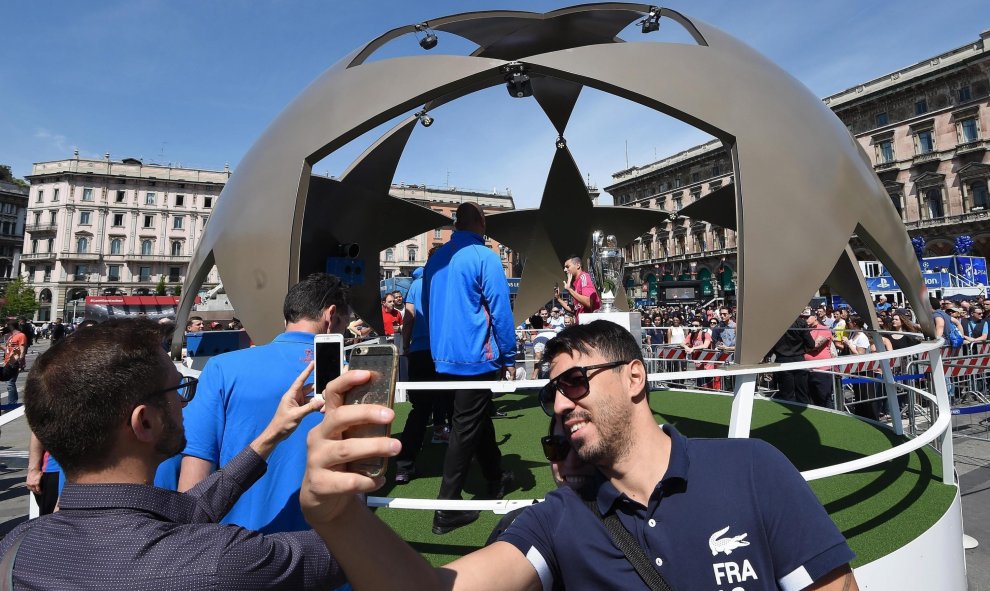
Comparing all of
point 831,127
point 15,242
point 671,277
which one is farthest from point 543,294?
point 15,242

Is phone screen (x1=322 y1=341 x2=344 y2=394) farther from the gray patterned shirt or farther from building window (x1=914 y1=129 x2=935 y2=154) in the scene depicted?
building window (x1=914 y1=129 x2=935 y2=154)

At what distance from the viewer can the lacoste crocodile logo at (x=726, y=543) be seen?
133 centimetres

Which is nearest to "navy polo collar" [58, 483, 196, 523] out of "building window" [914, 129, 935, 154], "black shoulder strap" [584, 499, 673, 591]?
"black shoulder strap" [584, 499, 673, 591]

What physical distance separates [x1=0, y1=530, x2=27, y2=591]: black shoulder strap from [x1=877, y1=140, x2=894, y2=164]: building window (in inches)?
2195

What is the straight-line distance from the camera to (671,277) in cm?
5250

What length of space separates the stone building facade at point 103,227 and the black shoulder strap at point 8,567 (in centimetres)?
7057

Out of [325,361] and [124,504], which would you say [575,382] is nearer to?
[325,361]

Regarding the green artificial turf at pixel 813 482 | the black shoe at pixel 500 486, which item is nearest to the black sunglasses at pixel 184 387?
the green artificial turf at pixel 813 482

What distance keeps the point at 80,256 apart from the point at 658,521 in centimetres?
7943

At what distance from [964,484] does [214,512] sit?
23.2 ft

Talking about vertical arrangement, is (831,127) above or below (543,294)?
above

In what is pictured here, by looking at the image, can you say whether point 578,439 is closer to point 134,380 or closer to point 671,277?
point 134,380

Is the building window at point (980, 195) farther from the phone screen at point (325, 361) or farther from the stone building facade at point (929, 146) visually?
the phone screen at point (325, 361)

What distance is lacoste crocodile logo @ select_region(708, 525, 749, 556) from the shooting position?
133 centimetres
